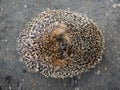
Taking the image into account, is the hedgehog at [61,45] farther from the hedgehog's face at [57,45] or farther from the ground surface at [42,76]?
the ground surface at [42,76]

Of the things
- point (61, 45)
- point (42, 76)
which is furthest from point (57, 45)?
point (42, 76)

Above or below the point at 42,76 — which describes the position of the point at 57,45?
above

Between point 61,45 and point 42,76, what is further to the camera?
point 42,76

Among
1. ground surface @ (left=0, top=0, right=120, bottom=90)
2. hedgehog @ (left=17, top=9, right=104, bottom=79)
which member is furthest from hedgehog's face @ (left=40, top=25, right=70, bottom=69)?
ground surface @ (left=0, top=0, right=120, bottom=90)

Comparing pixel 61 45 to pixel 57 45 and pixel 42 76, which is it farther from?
pixel 42 76

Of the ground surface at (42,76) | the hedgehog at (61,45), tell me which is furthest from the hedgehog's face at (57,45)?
the ground surface at (42,76)

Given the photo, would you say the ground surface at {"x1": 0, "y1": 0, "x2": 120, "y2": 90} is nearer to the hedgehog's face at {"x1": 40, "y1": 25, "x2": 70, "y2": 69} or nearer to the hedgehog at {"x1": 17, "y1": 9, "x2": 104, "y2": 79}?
the hedgehog at {"x1": 17, "y1": 9, "x2": 104, "y2": 79}
